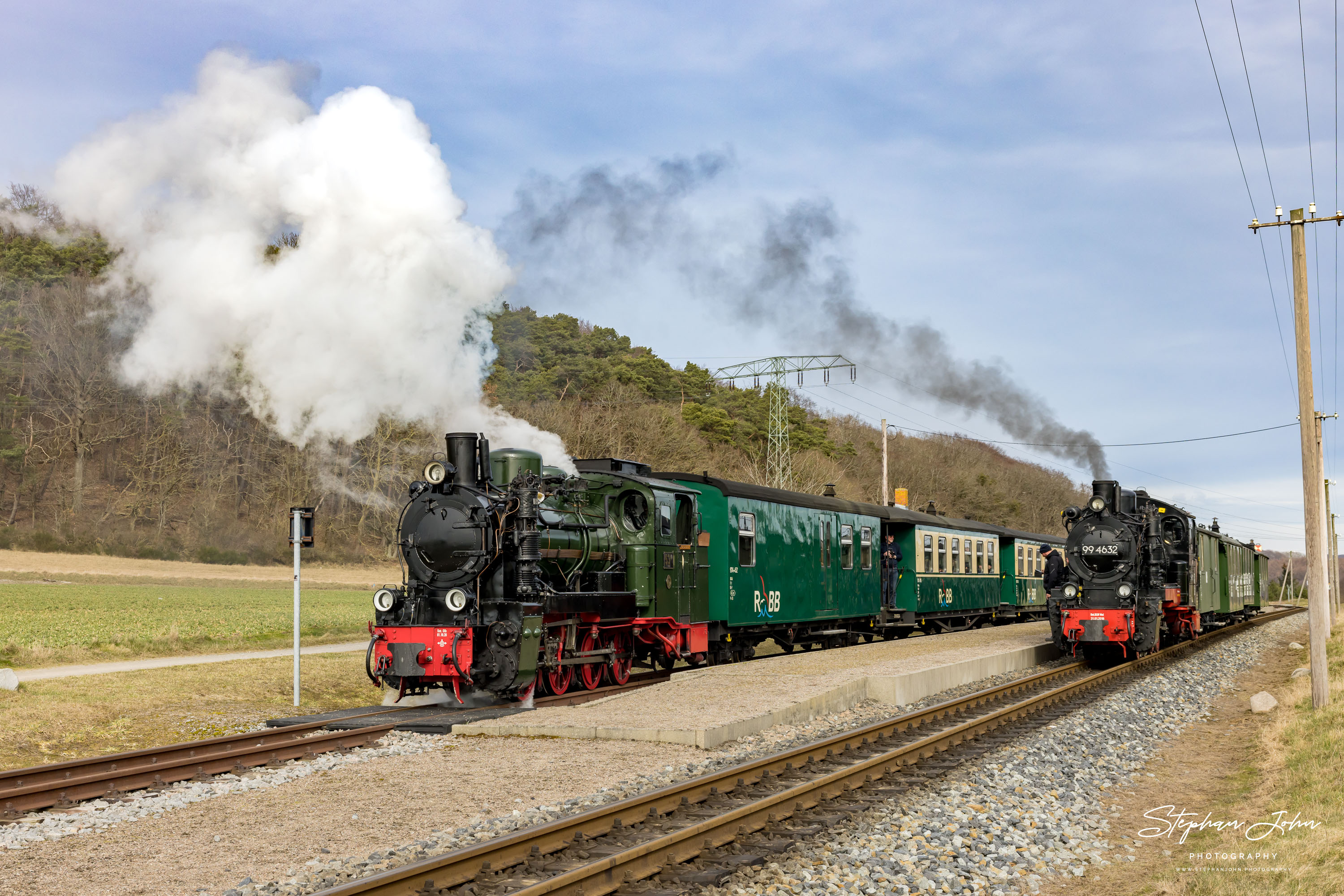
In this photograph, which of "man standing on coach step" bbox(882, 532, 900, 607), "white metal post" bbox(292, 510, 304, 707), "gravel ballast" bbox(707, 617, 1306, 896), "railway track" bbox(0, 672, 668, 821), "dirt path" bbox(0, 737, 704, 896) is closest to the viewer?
"dirt path" bbox(0, 737, 704, 896)

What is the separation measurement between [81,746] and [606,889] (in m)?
8.22

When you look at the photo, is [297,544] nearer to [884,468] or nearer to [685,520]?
[685,520]

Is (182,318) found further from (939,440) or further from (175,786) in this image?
(939,440)

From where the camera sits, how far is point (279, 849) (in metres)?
6.55

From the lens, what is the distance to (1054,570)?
20500mm

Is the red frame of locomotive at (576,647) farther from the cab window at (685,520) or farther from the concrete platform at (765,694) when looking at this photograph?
the cab window at (685,520)

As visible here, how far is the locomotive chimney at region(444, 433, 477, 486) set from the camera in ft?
42.9

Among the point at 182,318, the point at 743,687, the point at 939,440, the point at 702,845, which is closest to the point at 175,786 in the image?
the point at 702,845

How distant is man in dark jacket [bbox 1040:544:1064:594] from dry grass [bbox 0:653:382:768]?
12.4 m

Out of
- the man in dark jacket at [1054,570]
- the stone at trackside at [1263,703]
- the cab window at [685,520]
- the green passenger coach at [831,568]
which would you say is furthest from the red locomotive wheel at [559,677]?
the man in dark jacket at [1054,570]

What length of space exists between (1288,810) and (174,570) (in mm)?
46102

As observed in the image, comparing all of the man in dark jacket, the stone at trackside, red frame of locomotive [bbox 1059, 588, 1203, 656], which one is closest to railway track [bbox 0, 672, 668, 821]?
the stone at trackside

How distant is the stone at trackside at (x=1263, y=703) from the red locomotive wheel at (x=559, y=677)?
9.25 meters

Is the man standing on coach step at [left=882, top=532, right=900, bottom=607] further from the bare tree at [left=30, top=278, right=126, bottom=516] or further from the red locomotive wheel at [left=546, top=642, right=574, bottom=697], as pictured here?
the bare tree at [left=30, top=278, right=126, bottom=516]
